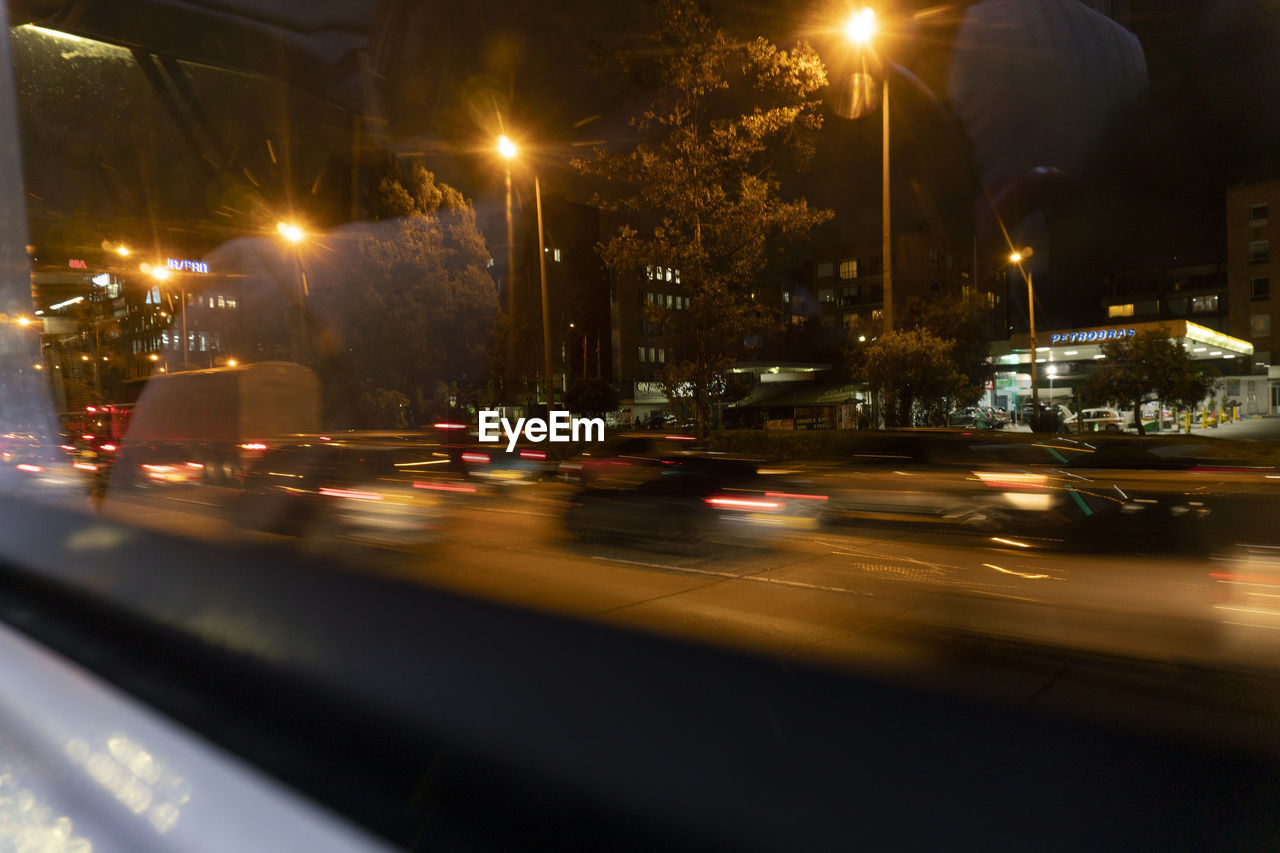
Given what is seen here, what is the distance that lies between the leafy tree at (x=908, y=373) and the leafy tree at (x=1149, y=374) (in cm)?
1209

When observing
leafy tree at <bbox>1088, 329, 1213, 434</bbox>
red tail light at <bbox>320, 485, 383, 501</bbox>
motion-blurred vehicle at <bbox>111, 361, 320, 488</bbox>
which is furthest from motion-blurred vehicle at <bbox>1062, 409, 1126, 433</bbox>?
motion-blurred vehicle at <bbox>111, 361, 320, 488</bbox>

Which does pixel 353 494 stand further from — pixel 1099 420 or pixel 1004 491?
pixel 1099 420

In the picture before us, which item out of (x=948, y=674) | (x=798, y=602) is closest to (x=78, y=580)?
(x=798, y=602)

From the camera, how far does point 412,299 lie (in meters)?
30.2

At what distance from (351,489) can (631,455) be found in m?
9.78

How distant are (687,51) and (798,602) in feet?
47.5

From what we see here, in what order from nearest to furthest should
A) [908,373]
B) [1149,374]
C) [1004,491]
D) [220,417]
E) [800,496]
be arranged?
[1004,491] → [800,496] → [908,373] → [220,417] → [1149,374]

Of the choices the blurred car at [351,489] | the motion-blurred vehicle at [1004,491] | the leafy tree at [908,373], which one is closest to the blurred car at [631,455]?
the motion-blurred vehicle at [1004,491]

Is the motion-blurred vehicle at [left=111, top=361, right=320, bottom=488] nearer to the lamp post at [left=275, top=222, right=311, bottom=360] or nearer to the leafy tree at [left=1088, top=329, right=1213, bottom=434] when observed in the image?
the lamp post at [left=275, top=222, right=311, bottom=360]

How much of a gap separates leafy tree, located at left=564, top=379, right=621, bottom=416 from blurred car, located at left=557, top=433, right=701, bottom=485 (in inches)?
1108

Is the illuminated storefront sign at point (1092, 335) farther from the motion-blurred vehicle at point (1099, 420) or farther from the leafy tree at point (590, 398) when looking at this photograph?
the leafy tree at point (590, 398)

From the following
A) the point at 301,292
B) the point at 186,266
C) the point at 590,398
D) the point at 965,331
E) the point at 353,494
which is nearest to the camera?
the point at 353,494

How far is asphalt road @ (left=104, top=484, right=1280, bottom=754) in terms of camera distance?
4711mm

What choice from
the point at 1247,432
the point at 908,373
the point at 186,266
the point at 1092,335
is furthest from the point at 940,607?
the point at 186,266
